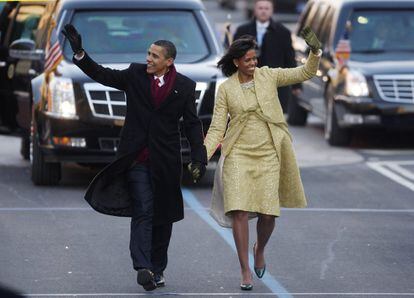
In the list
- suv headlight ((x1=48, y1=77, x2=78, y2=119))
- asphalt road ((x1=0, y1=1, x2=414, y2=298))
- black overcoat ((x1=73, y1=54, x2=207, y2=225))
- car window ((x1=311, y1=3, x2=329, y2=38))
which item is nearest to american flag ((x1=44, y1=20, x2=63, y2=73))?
suv headlight ((x1=48, y1=77, x2=78, y2=119))

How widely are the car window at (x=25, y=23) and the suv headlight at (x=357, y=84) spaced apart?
3837 mm

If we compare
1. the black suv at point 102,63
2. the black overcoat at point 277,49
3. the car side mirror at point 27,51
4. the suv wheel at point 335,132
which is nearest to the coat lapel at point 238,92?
the black suv at point 102,63

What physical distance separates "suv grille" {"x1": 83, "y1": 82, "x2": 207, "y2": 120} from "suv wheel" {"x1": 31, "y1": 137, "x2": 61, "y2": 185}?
780 mm

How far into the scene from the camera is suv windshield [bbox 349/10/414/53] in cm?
1884

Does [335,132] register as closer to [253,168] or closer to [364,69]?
[364,69]

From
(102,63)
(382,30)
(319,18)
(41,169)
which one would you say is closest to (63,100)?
(102,63)

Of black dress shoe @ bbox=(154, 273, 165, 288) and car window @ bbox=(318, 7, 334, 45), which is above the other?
black dress shoe @ bbox=(154, 273, 165, 288)

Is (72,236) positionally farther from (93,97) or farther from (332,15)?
(332,15)

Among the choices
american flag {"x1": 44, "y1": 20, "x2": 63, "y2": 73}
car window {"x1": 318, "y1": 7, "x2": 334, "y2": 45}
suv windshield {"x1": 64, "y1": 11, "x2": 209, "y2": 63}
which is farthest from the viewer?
car window {"x1": 318, "y1": 7, "x2": 334, "y2": 45}

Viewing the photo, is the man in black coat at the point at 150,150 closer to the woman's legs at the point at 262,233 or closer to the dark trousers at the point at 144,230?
the dark trousers at the point at 144,230

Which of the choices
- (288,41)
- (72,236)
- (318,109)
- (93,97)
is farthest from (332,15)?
(72,236)

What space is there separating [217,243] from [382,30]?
8223 millimetres

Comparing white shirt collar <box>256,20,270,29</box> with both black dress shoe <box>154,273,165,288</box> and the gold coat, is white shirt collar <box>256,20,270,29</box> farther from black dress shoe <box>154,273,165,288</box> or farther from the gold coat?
black dress shoe <box>154,273,165,288</box>

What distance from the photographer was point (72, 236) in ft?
37.7
